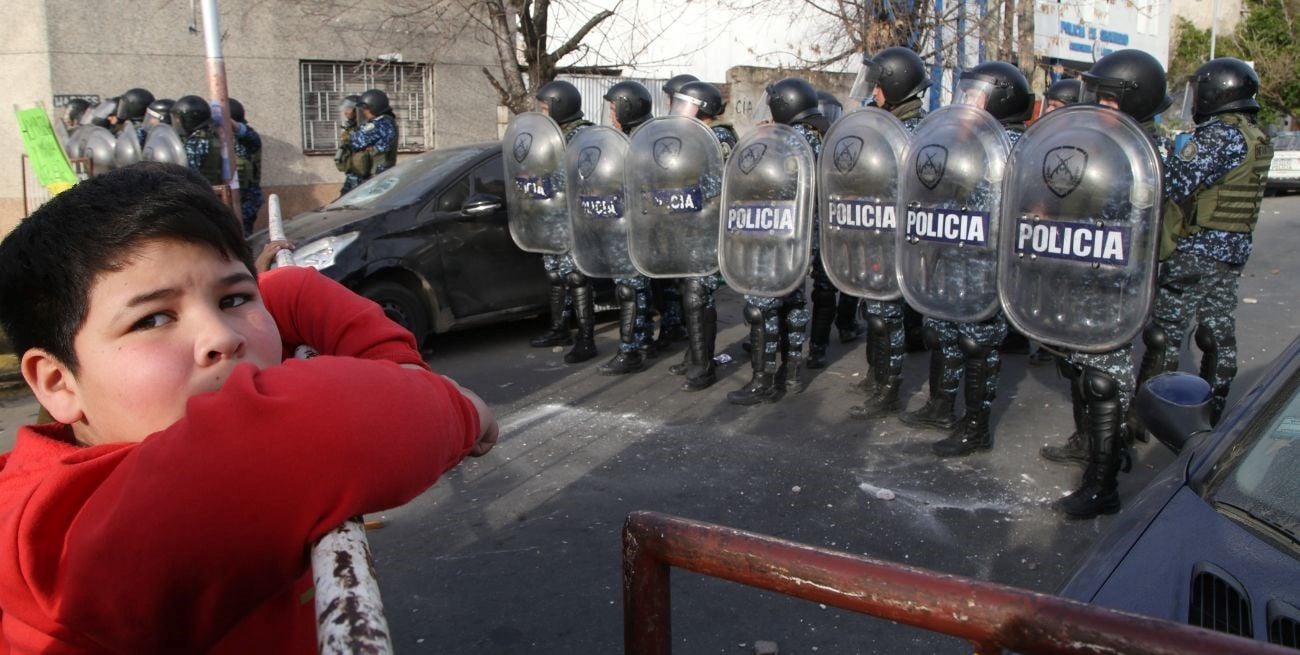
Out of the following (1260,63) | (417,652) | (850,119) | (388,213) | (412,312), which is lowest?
(417,652)

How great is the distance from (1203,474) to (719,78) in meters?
17.8

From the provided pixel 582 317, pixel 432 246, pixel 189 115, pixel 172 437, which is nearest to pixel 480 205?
pixel 432 246

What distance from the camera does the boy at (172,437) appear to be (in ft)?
2.87

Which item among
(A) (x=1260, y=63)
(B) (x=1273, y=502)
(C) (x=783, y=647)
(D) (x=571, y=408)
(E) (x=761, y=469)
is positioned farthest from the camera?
(A) (x=1260, y=63)

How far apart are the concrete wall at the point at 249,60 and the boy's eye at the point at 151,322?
12.5 m

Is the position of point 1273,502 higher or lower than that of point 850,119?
lower

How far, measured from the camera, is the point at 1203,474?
2328 mm

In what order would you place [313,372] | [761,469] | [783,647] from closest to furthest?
[313,372]
[783,647]
[761,469]

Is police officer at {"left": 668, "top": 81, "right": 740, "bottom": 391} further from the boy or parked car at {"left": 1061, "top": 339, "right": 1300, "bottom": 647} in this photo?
the boy

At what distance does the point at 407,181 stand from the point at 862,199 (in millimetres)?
3684

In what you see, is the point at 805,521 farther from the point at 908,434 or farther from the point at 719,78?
the point at 719,78

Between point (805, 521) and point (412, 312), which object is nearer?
point (805, 521)

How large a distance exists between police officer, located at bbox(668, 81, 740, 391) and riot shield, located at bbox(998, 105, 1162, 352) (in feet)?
7.51

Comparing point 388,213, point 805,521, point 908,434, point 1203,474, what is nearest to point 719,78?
point 388,213
